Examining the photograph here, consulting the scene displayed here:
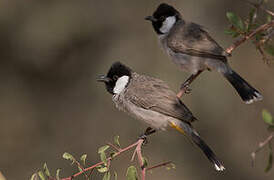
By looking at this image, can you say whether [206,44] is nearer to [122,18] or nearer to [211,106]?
[211,106]

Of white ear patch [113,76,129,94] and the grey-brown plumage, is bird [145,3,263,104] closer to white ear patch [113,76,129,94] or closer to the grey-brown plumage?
the grey-brown plumage

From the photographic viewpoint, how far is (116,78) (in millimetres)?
3643

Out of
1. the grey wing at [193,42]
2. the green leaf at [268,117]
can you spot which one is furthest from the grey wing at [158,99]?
the green leaf at [268,117]

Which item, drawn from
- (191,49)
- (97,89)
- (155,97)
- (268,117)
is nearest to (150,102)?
(155,97)

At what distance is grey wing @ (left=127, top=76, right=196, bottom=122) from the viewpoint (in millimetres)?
3334

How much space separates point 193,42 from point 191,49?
99mm

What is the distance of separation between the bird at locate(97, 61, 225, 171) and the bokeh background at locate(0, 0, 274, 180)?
7.68 feet

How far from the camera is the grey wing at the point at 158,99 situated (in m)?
3.33

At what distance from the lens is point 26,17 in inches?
277

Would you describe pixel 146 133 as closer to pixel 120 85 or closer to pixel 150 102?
pixel 150 102

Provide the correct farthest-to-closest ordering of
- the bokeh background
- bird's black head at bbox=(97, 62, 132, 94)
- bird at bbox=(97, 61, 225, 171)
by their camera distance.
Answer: the bokeh background → bird's black head at bbox=(97, 62, 132, 94) → bird at bbox=(97, 61, 225, 171)

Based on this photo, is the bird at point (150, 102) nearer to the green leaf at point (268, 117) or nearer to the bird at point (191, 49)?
the bird at point (191, 49)

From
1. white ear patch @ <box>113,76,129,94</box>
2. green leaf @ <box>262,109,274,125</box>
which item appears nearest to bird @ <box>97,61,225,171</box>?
white ear patch @ <box>113,76,129,94</box>

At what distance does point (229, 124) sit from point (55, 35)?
9.95ft
